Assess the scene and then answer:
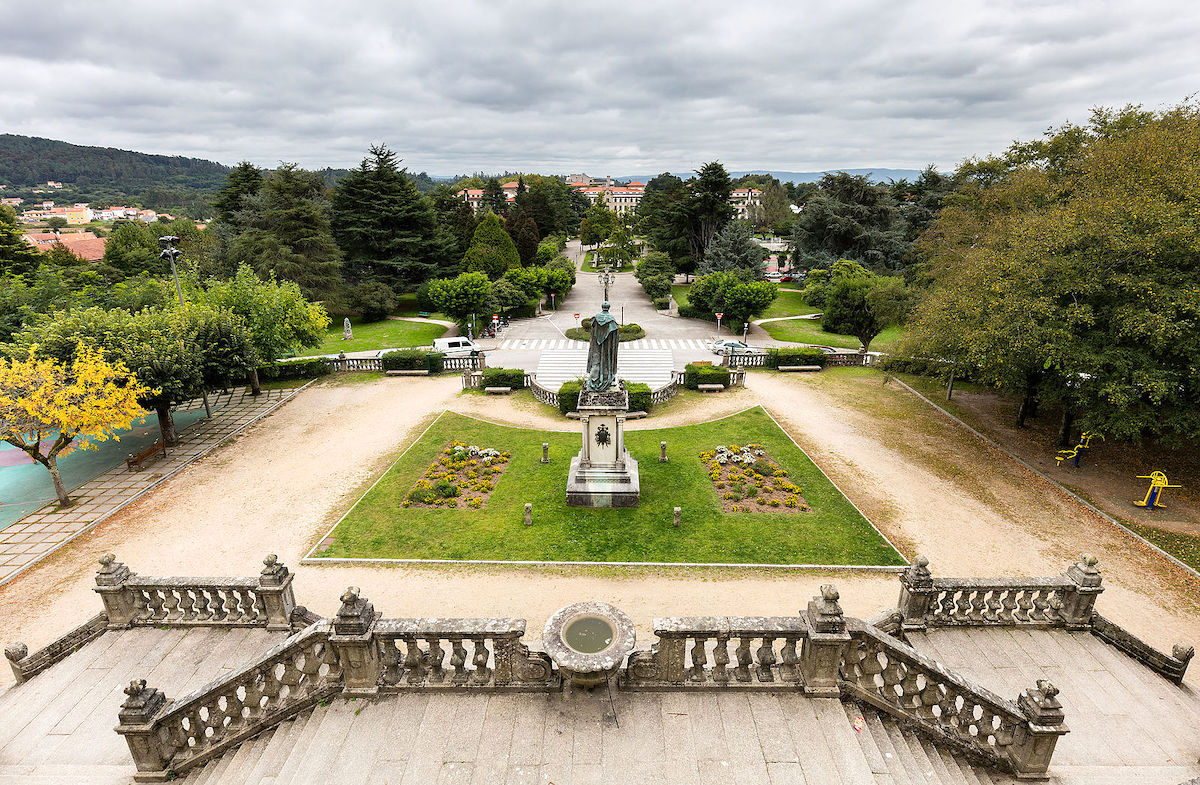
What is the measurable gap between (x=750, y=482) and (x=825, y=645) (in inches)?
468

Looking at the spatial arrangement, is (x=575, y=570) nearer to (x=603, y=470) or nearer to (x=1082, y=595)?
(x=603, y=470)

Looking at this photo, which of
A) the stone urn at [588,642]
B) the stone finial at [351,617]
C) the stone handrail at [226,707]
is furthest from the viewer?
the stone finial at [351,617]

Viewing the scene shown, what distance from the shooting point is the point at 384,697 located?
25.6 feet

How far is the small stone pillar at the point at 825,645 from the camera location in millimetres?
7484

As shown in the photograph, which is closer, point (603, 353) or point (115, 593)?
point (115, 593)

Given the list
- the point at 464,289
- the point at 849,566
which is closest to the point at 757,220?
the point at 464,289

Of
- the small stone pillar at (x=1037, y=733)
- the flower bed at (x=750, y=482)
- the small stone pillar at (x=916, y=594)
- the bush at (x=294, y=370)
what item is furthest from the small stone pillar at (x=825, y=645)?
the bush at (x=294, y=370)

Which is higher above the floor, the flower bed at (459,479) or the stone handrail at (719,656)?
the stone handrail at (719,656)

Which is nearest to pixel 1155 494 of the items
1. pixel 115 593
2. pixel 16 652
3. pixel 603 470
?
pixel 603 470

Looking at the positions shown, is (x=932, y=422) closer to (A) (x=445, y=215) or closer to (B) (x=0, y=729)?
(B) (x=0, y=729)

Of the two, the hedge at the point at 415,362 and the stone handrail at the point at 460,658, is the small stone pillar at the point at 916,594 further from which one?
the hedge at the point at 415,362

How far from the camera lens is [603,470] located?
1809 cm

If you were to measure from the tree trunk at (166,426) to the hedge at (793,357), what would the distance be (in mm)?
29509

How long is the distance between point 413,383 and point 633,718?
26.5 metres
